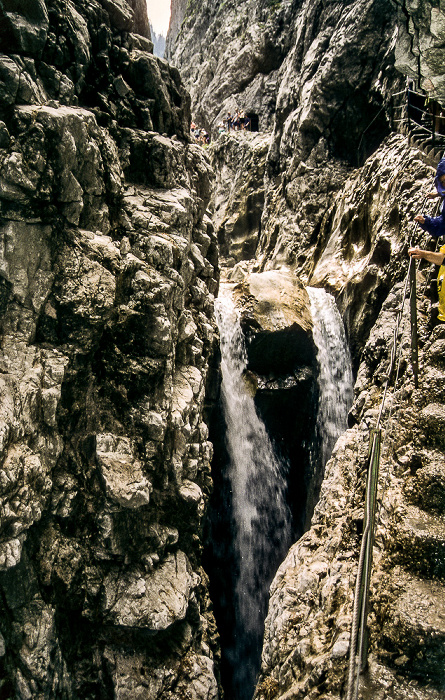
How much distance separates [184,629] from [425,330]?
7914 mm

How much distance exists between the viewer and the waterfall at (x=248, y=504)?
11.0 meters

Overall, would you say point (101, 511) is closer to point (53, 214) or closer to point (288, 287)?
point (53, 214)

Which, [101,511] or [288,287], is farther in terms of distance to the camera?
[288,287]

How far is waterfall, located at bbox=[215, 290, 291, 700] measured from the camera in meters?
11.0

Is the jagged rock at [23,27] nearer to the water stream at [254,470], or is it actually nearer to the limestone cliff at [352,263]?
the limestone cliff at [352,263]

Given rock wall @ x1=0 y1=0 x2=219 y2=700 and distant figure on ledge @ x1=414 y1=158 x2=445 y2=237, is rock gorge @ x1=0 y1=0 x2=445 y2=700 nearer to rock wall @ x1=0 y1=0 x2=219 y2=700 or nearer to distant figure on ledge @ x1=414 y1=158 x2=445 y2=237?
rock wall @ x1=0 y1=0 x2=219 y2=700

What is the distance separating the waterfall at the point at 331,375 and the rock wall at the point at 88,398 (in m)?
5.60

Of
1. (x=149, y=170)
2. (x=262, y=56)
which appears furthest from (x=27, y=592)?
(x=262, y=56)

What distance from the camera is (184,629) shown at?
332 inches

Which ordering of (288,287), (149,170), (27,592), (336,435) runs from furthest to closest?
(288,287)
(336,435)
(149,170)
(27,592)

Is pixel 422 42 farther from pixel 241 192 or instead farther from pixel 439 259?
pixel 241 192

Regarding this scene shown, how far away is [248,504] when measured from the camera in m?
12.8

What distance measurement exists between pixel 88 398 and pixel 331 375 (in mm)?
9126

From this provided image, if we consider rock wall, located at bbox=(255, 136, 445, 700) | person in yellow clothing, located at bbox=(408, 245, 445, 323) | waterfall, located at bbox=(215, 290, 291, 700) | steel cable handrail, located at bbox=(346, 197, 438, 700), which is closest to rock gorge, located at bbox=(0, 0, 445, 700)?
rock wall, located at bbox=(255, 136, 445, 700)
